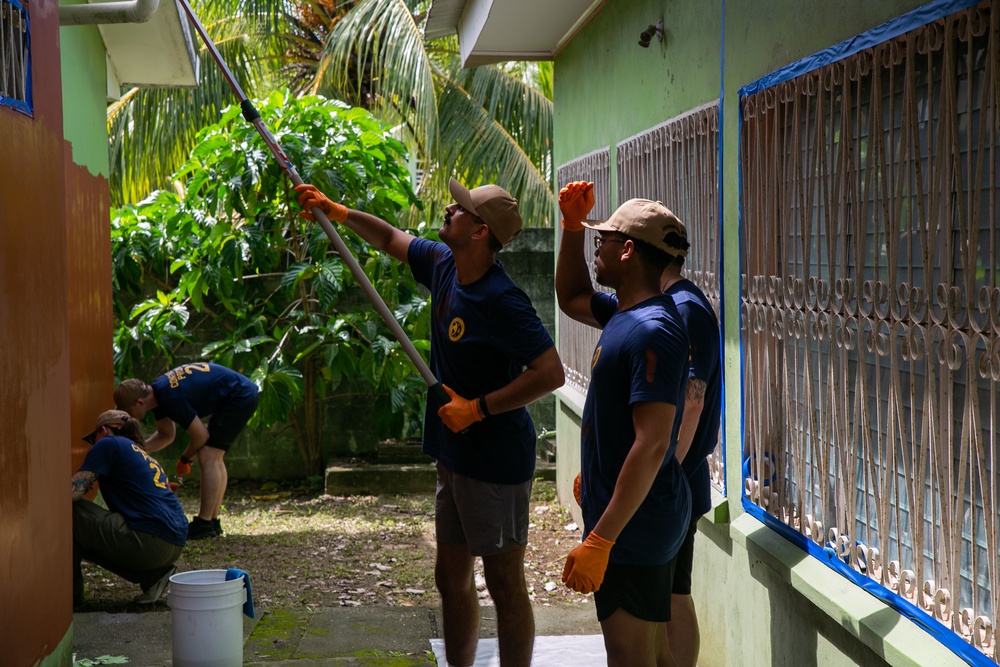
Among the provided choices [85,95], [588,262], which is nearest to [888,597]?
[588,262]

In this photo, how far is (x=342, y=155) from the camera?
8266 mm

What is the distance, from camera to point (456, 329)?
3.95 metres

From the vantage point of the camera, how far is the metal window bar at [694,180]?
14.8ft

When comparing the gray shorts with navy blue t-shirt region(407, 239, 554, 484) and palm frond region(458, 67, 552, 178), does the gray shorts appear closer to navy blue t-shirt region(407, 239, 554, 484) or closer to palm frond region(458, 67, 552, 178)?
navy blue t-shirt region(407, 239, 554, 484)

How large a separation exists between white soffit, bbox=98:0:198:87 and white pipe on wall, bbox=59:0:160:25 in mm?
1488

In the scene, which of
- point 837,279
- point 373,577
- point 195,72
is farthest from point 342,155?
point 837,279

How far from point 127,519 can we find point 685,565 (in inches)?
129

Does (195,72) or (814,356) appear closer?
(814,356)

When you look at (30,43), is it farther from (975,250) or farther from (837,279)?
(975,250)

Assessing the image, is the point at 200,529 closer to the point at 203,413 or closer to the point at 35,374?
the point at 203,413

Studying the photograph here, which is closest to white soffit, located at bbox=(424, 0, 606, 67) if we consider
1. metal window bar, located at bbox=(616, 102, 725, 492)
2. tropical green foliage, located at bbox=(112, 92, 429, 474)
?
tropical green foliage, located at bbox=(112, 92, 429, 474)

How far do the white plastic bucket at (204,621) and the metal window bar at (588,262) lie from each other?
116 inches

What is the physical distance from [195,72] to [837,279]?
6539 millimetres

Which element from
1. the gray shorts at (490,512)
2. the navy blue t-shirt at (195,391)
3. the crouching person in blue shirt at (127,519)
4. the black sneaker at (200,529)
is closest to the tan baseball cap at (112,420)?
the crouching person in blue shirt at (127,519)
